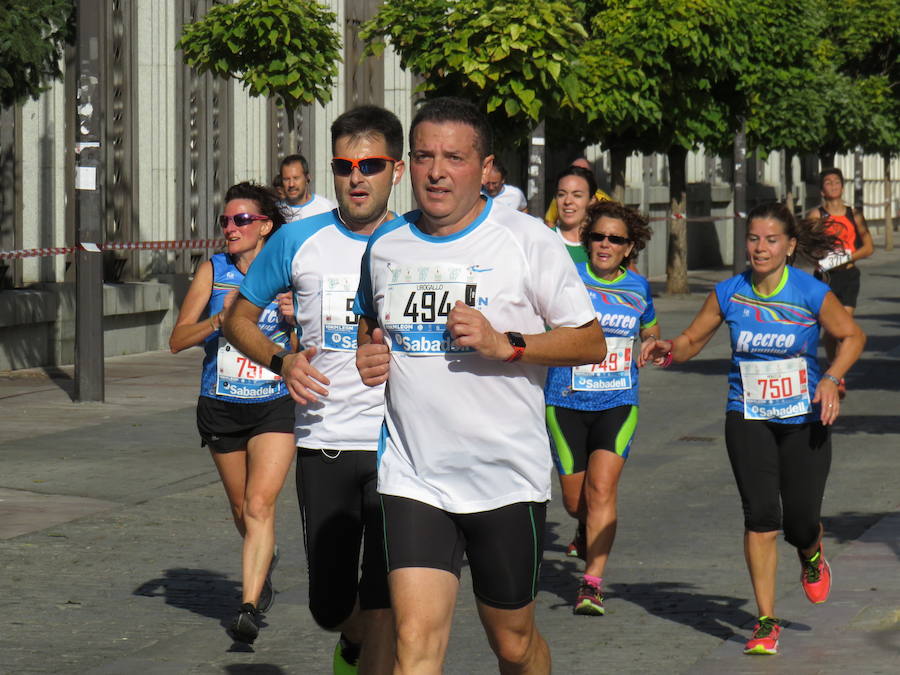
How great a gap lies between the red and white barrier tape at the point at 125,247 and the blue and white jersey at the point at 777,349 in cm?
851

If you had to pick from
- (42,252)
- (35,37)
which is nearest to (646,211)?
(42,252)

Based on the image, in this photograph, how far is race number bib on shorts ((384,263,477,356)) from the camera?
4.66 m

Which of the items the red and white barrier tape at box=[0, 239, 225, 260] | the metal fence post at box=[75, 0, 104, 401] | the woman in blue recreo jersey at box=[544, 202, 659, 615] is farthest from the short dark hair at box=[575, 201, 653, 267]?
the red and white barrier tape at box=[0, 239, 225, 260]

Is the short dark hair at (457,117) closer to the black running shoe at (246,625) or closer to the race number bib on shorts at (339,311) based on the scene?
the race number bib on shorts at (339,311)

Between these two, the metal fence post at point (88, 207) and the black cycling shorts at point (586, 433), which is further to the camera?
the metal fence post at point (88, 207)

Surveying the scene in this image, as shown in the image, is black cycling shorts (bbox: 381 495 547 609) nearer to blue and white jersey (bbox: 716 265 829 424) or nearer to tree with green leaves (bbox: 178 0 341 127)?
blue and white jersey (bbox: 716 265 829 424)

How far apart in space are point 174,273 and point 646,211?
58.9ft

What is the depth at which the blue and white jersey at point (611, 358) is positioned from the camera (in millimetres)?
7848

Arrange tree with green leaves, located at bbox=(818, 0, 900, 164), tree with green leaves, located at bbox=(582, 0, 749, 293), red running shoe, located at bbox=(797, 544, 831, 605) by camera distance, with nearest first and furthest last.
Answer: red running shoe, located at bbox=(797, 544, 831, 605) → tree with green leaves, located at bbox=(582, 0, 749, 293) → tree with green leaves, located at bbox=(818, 0, 900, 164)

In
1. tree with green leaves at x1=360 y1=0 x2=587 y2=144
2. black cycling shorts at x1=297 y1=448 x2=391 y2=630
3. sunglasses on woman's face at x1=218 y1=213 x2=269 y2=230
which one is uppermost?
tree with green leaves at x1=360 y1=0 x2=587 y2=144

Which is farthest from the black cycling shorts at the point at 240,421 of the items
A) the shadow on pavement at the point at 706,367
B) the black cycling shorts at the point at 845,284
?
the shadow on pavement at the point at 706,367

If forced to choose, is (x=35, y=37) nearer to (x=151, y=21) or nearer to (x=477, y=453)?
(x=151, y=21)

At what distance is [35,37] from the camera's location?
41.5 ft

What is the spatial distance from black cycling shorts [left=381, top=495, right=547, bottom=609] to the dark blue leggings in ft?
7.51
